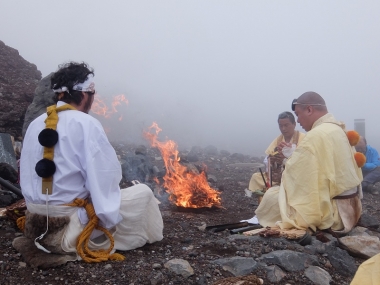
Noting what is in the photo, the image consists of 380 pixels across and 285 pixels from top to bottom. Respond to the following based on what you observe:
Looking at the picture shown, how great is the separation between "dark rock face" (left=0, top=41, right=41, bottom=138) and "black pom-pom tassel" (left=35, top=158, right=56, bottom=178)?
18.5ft

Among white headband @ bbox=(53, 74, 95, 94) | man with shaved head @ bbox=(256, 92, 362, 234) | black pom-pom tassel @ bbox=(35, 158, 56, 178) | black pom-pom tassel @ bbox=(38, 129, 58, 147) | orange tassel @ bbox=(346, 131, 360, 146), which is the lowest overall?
man with shaved head @ bbox=(256, 92, 362, 234)

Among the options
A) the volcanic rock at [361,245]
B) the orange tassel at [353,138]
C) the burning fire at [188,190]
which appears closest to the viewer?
the volcanic rock at [361,245]

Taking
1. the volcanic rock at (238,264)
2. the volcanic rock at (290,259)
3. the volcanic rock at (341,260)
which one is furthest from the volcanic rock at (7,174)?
the volcanic rock at (341,260)

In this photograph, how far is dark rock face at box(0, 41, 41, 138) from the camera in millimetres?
8789

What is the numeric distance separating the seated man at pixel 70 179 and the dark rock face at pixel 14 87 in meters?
5.41

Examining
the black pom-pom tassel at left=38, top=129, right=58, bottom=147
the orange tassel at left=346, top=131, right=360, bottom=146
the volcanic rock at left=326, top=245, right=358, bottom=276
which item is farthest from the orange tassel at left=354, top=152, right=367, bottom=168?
the black pom-pom tassel at left=38, top=129, right=58, bottom=147

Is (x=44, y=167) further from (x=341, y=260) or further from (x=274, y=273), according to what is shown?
(x=341, y=260)

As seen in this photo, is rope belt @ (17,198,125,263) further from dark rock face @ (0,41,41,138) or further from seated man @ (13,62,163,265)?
dark rock face @ (0,41,41,138)

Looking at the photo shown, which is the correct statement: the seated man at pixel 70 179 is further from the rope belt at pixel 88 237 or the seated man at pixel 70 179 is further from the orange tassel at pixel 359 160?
the orange tassel at pixel 359 160

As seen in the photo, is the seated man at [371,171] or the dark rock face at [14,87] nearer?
the dark rock face at [14,87]

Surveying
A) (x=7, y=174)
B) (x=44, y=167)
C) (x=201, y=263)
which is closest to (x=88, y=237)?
(x=44, y=167)

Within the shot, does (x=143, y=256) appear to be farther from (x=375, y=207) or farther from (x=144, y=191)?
(x=375, y=207)

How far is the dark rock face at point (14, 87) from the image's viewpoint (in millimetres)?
8789

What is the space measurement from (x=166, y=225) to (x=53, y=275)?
2275 mm
